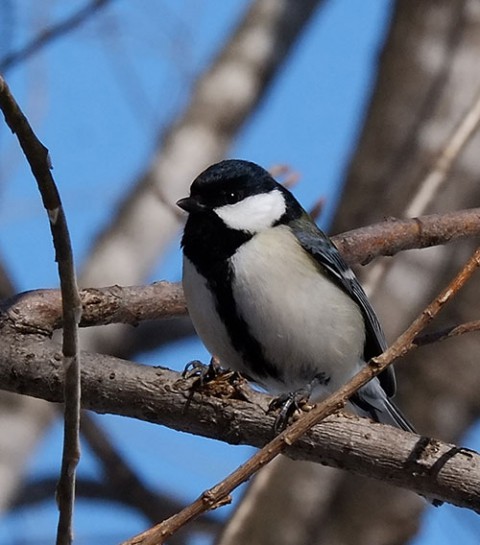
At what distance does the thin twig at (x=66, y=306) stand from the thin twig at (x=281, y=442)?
0.14m

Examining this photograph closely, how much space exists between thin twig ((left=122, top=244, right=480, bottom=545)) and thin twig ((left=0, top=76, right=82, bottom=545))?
0.14 metres

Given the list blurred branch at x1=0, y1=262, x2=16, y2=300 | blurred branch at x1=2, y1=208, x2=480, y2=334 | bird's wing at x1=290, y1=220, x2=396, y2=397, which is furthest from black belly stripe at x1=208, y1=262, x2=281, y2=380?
blurred branch at x1=0, y1=262, x2=16, y2=300

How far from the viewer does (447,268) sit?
3389 mm

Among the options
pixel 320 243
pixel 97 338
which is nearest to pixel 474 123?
pixel 320 243

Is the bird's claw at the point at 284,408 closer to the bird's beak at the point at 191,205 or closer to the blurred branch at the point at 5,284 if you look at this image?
the bird's beak at the point at 191,205

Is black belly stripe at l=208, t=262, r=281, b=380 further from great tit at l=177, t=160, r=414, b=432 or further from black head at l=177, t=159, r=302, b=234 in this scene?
black head at l=177, t=159, r=302, b=234

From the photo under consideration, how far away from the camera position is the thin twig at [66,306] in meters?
1.33

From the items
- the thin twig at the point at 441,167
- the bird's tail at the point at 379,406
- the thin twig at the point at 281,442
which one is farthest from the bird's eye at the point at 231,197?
the thin twig at the point at 281,442

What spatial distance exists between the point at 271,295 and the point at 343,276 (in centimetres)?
27

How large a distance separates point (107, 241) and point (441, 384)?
1.63m

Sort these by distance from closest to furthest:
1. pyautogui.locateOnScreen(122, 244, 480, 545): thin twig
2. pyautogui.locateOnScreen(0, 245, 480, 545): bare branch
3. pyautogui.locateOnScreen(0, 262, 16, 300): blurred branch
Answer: pyautogui.locateOnScreen(122, 244, 480, 545): thin twig → pyautogui.locateOnScreen(0, 245, 480, 545): bare branch → pyautogui.locateOnScreen(0, 262, 16, 300): blurred branch

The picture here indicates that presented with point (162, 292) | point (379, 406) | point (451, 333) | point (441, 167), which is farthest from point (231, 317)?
point (451, 333)

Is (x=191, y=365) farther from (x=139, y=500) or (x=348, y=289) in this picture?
(x=139, y=500)

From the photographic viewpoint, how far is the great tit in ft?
8.41
